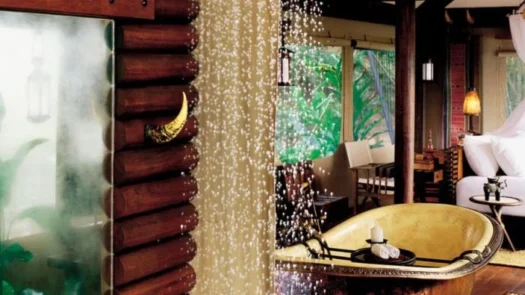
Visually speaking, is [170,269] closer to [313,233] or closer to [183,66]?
[183,66]

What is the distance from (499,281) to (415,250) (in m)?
1.31

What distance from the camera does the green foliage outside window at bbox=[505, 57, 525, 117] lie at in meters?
10.4

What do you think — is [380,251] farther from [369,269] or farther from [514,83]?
[514,83]

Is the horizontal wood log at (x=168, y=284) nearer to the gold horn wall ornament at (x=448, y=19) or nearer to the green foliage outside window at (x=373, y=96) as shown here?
the green foliage outside window at (x=373, y=96)

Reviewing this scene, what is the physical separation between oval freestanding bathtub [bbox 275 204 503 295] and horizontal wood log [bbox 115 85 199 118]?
4.41ft

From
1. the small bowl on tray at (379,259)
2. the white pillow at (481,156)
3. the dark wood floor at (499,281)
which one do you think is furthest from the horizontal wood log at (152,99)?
the white pillow at (481,156)

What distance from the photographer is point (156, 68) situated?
2.72 m

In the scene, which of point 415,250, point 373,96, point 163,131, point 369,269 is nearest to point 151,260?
point 163,131

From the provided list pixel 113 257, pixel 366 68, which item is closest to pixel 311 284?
pixel 113 257

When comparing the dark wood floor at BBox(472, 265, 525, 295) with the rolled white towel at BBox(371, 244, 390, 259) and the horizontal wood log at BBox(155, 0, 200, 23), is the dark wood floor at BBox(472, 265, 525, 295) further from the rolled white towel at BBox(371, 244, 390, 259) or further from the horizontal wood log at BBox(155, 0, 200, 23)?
the horizontal wood log at BBox(155, 0, 200, 23)

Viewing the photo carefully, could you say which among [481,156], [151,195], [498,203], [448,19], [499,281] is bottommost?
[499,281]

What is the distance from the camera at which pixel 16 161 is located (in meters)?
2.25

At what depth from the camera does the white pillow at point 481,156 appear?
25.8 feet

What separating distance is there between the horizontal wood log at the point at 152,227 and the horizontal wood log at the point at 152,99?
0.42 meters
